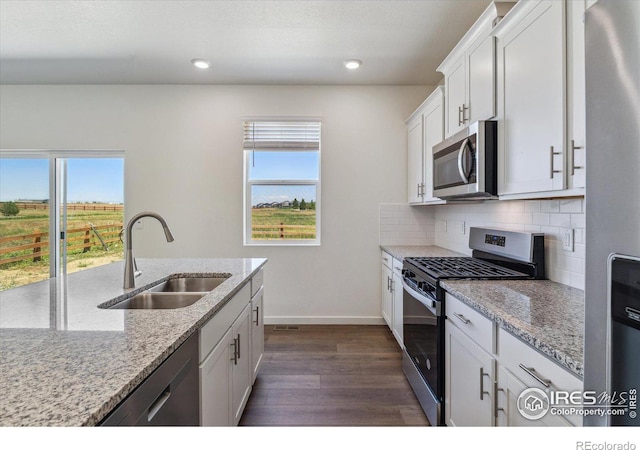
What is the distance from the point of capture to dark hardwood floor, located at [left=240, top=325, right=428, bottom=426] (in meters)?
1.90

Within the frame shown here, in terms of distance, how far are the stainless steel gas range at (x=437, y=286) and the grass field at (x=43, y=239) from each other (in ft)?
11.1

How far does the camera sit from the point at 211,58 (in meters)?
2.89

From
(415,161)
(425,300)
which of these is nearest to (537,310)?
(425,300)

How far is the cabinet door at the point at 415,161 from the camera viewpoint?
3.05m

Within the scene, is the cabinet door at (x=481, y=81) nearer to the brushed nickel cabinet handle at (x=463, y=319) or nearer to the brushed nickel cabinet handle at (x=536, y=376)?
the brushed nickel cabinet handle at (x=463, y=319)

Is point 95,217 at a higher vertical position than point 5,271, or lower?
higher

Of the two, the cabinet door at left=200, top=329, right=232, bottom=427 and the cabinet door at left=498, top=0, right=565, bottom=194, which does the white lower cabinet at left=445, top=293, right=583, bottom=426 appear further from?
the cabinet door at left=200, top=329, right=232, bottom=427

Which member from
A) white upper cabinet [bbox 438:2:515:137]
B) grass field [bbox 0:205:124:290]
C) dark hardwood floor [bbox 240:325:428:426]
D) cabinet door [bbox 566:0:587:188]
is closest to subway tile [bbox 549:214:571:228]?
cabinet door [bbox 566:0:587:188]

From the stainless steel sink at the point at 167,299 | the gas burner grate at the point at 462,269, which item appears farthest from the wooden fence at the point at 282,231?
the stainless steel sink at the point at 167,299

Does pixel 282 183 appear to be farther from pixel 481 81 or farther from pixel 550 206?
pixel 550 206

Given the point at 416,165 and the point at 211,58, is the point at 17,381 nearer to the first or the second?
A: the point at 211,58

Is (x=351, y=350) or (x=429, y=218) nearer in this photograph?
(x=351, y=350)

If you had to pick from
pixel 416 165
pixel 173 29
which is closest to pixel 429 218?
pixel 416 165
